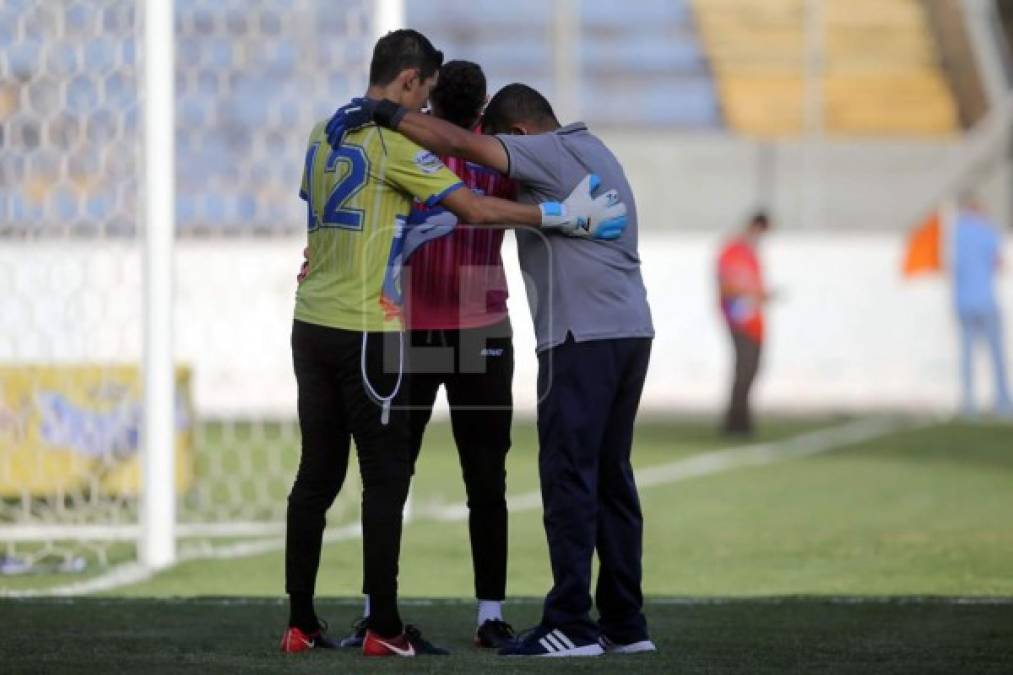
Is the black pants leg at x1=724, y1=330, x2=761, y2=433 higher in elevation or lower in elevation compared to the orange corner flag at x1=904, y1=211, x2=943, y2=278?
lower

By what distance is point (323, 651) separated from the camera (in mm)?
6156

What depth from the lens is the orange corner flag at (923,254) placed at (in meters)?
19.8

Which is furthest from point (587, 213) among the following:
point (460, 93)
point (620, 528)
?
point (620, 528)

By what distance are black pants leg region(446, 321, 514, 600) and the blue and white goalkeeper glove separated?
0.59 meters

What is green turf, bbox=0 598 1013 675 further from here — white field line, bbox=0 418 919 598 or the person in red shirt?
the person in red shirt

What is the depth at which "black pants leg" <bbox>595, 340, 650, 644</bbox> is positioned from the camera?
6.16 m

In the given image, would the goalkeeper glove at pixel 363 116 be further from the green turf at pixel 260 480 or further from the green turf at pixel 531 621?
the green turf at pixel 260 480

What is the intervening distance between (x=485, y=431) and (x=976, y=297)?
13.0 meters

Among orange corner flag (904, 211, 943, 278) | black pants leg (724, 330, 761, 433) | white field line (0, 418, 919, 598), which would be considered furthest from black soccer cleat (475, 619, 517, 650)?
orange corner flag (904, 211, 943, 278)

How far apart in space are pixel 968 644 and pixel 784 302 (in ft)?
43.8

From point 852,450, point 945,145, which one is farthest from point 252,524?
point 945,145

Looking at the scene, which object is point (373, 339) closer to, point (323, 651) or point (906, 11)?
point (323, 651)

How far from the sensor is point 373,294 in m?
5.99

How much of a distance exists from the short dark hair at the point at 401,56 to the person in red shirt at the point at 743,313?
10716 millimetres
